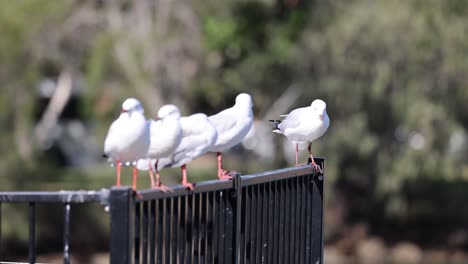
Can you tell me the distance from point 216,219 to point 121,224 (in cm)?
124

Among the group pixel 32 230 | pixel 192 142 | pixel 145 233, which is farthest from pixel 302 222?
pixel 32 230

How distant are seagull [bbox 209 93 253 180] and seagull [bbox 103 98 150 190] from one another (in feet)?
4.22

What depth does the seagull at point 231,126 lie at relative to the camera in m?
5.50

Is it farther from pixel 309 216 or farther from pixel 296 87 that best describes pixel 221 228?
pixel 296 87

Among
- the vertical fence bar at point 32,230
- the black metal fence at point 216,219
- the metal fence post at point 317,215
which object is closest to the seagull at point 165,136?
the black metal fence at point 216,219

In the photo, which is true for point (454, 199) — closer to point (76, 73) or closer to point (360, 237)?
point (360, 237)

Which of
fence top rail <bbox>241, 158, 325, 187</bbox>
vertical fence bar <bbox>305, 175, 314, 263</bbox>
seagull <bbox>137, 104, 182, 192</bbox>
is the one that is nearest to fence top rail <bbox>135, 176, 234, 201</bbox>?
seagull <bbox>137, 104, 182, 192</bbox>

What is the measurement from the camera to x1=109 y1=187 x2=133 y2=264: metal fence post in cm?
339

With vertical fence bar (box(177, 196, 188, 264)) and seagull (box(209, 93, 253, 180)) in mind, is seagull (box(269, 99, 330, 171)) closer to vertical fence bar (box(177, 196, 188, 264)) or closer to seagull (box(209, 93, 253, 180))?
seagull (box(209, 93, 253, 180))

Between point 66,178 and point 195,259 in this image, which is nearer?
point 195,259

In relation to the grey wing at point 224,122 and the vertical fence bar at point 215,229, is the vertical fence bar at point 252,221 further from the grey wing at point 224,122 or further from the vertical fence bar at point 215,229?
the grey wing at point 224,122

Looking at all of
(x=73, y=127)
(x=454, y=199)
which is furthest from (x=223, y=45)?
Result: (x=73, y=127)

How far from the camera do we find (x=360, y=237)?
88.9 ft

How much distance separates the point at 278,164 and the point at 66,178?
18.3ft
